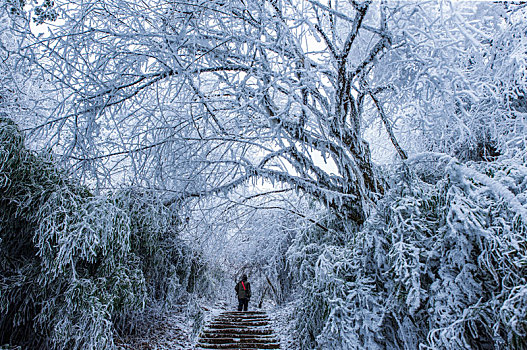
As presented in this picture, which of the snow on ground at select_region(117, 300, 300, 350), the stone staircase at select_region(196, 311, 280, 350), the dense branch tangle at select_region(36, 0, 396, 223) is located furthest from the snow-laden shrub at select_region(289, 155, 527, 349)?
the stone staircase at select_region(196, 311, 280, 350)

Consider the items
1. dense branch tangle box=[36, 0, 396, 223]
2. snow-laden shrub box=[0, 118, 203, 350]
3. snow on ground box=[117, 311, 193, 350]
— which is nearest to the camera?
dense branch tangle box=[36, 0, 396, 223]

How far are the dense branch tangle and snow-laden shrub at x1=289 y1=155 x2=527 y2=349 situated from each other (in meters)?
0.84

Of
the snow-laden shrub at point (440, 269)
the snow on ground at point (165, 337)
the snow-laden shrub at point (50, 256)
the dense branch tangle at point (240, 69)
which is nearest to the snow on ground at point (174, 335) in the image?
the snow on ground at point (165, 337)

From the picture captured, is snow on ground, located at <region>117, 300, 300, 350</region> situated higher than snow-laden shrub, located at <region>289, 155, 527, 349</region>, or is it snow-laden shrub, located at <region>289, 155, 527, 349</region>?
snow-laden shrub, located at <region>289, 155, 527, 349</region>

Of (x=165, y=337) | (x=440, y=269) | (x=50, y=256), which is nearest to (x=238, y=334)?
(x=165, y=337)

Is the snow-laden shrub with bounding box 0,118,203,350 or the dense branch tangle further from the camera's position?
the snow-laden shrub with bounding box 0,118,203,350

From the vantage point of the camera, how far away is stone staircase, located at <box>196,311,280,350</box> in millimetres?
7102

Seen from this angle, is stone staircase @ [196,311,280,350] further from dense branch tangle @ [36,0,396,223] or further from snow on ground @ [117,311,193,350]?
dense branch tangle @ [36,0,396,223]

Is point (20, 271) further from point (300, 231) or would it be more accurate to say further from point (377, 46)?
point (377, 46)

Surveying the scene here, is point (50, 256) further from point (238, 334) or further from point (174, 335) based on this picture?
point (238, 334)

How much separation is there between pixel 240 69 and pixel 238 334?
676cm

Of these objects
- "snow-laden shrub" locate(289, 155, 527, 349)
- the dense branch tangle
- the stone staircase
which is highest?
the dense branch tangle

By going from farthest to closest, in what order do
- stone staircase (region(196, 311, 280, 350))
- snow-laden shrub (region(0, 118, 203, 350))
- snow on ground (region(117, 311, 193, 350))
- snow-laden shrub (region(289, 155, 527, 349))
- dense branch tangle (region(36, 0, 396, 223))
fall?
stone staircase (region(196, 311, 280, 350)) < snow on ground (region(117, 311, 193, 350)) < snow-laden shrub (region(0, 118, 203, 350)) < dense branch tangle (region(36, 0, 396, 223)) < snow-laden shrub (region(289, 155, 527, 349))

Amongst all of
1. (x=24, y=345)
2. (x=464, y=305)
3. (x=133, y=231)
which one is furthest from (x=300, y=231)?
(x=24, y=345)
